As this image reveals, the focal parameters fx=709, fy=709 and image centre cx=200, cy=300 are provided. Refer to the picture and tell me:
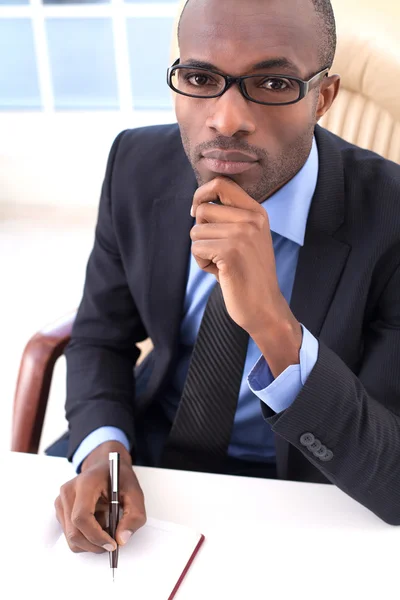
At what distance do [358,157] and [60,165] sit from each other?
3.42m

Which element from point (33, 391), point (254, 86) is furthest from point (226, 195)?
point (33, 391)

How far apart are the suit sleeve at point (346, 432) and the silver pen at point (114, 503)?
242mm

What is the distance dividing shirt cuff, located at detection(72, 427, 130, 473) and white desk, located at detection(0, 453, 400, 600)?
0.05m

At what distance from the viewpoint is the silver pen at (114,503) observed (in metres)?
0.96

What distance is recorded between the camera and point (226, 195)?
1.04 meters

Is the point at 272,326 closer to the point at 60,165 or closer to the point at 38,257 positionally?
the point at 38,257

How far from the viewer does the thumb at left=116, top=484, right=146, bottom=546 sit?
38.8 inches

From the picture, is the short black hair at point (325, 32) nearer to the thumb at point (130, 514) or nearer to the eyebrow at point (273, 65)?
the eyebrow at point (273, 65)

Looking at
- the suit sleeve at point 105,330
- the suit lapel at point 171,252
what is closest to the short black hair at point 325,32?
the suit lapel at point 171,252

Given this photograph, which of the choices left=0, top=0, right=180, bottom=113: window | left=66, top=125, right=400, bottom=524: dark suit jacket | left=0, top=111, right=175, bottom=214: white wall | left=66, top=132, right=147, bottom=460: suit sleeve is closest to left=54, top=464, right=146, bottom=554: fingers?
left=66, top=125, right=400, bottom=524: dark suit jacket

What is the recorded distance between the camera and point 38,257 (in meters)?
3.98

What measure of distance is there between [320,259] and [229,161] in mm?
267

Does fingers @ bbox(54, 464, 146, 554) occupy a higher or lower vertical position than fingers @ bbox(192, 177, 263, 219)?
lower

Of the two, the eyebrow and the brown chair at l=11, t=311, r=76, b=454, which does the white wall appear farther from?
the eyebrow
